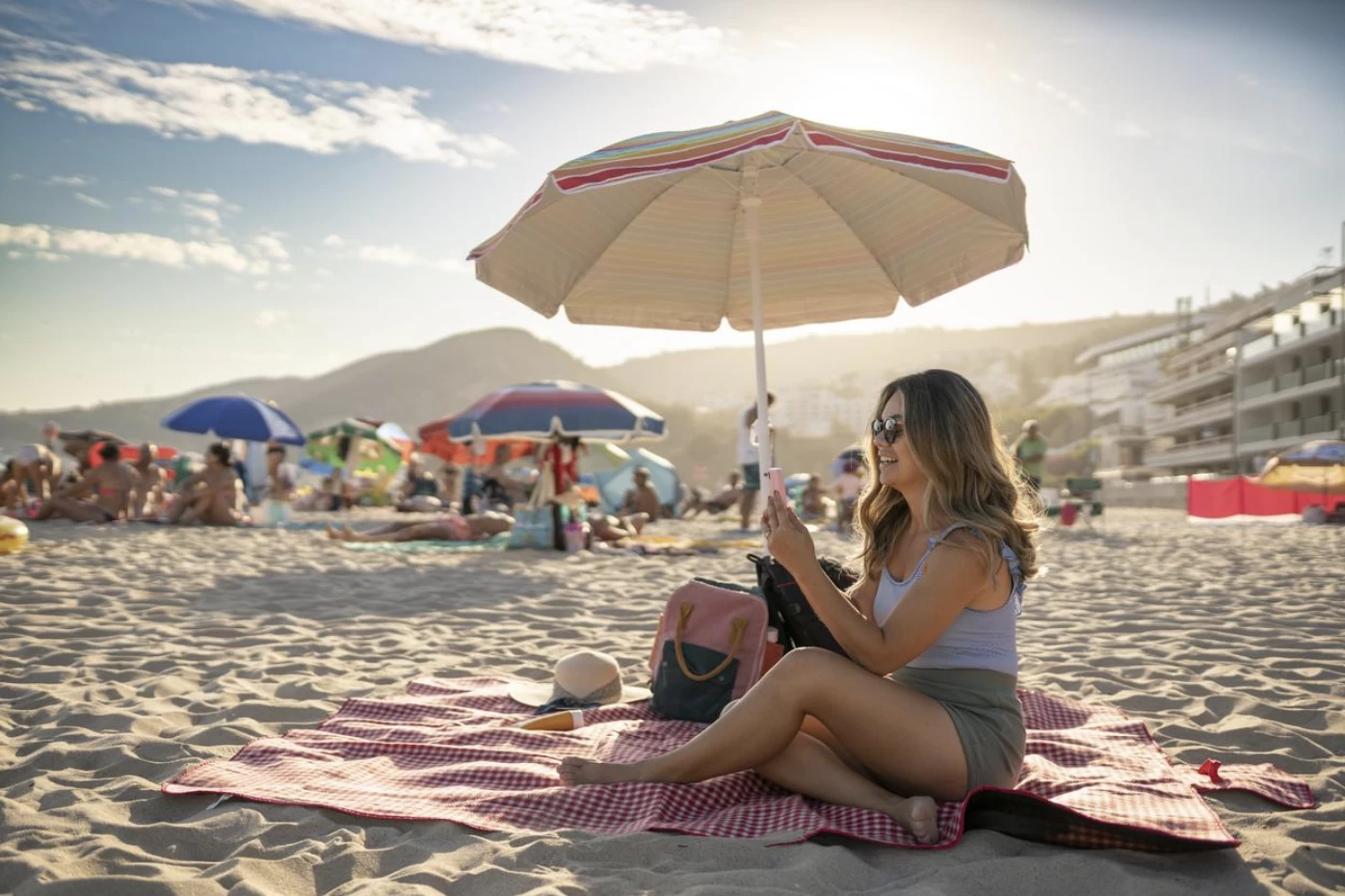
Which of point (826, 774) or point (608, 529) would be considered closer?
point (826, 774)

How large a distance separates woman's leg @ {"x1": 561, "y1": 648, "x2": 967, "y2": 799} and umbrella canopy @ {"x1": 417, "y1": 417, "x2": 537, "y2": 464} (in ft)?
44.1

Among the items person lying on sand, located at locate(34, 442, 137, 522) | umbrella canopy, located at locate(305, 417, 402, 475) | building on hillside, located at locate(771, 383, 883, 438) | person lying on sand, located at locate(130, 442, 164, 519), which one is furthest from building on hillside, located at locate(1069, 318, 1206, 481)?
person lying on sand, located at locate(34, 442, 137, 522)

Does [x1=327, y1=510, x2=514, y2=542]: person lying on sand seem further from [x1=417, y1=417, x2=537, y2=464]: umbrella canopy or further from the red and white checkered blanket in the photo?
the red and white checkered blanket

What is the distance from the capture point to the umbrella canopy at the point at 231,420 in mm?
13266

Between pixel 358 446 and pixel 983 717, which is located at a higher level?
pixel 358 446

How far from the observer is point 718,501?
1731 cm

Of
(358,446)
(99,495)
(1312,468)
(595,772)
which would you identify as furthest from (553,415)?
(1312,468)

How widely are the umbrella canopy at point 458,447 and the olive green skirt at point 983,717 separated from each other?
44.6 feet

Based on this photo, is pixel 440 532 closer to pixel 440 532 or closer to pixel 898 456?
pixel 440 532

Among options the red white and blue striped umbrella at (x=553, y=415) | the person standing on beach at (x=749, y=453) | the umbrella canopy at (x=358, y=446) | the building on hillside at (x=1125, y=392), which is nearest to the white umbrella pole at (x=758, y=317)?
the red white and blue striped umbrella at (x=553, y=415)

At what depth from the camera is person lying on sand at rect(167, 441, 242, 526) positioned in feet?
37.7

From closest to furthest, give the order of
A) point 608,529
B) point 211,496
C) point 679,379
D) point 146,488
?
point 608,529 → point 211,496 → point 146,488 → point 679,379

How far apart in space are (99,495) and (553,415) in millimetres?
6272

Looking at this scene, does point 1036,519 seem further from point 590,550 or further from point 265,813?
point 590,550
